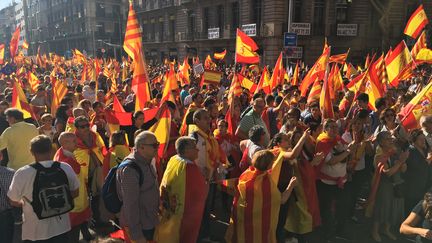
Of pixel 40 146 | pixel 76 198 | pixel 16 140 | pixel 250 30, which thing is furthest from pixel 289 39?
pixel 250 30

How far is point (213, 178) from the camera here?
4.98 metres

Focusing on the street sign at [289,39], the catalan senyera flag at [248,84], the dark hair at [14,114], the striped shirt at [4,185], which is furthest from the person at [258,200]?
the street sign at [289,39]

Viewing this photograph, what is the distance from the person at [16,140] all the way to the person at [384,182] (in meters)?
4.20

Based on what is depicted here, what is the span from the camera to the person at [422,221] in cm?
269

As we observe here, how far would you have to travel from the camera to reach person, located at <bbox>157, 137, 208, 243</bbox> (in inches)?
138

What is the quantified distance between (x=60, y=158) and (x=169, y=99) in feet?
8.96

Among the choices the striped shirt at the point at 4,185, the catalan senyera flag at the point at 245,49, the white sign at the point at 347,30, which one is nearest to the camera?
the striped shirt at the point at 4,185

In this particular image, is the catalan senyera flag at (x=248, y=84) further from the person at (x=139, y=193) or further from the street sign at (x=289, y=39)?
the person at (x=139, y=193)

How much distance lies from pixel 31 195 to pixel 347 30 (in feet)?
89.2

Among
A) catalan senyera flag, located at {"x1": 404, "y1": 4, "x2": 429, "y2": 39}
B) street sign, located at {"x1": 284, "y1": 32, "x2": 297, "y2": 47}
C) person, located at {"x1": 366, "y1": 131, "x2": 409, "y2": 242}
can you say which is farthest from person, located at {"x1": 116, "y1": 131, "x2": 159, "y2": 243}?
street sign, located at {"x1": 284, "y1": 32, "x2": 297, "y2": 47}

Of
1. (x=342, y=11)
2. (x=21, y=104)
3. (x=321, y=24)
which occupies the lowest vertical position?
(x=21, y=104)

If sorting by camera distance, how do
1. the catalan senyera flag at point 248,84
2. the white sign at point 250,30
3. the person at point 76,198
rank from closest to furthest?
the person at point 76,198, the catalan senyera flag at point 248,84, the white sign at point 250,30

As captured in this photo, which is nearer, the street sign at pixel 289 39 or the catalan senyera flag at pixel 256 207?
the catalan senyera flag at pixel 256 207

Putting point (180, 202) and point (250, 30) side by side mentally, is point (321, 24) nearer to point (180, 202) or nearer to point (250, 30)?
point (250, 30)
